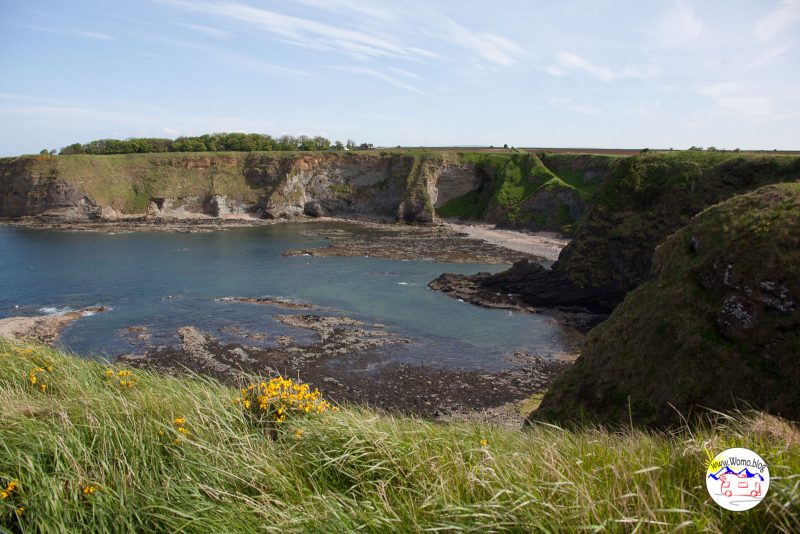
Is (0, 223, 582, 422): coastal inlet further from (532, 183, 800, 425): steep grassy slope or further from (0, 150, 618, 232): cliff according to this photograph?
(0, 150, 618, 232): cliff

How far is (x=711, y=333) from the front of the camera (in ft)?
71.8

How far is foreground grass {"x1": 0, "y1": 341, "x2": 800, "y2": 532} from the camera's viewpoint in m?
5.38

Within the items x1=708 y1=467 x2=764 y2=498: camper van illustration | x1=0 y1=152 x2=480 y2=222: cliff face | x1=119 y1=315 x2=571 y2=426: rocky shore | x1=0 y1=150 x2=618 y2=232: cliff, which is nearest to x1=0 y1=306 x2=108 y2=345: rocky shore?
x1=119 y1=315 x2=571 y2=426: rocky shore

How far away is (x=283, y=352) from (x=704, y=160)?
42.7m

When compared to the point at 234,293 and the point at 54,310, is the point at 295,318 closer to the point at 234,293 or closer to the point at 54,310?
the point at 234,293

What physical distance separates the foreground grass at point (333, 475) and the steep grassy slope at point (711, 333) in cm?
1323

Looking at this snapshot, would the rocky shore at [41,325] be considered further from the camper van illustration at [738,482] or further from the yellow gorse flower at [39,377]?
the camper van illustration at [738,482]

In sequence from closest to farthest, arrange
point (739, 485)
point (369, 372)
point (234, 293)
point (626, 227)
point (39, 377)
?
point (739, 485), point (39, 377), point (369, 372), point (626, 227), point (234, 293)

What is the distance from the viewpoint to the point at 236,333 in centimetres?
4012

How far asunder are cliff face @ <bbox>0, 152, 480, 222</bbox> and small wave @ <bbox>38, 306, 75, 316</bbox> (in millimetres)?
64334

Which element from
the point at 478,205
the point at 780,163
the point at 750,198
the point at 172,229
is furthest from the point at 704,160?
the point at 172,229

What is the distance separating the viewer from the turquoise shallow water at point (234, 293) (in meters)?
Answer: 39.3

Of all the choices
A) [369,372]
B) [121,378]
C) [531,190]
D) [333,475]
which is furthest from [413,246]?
[333,475]

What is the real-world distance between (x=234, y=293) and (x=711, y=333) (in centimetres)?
4238
